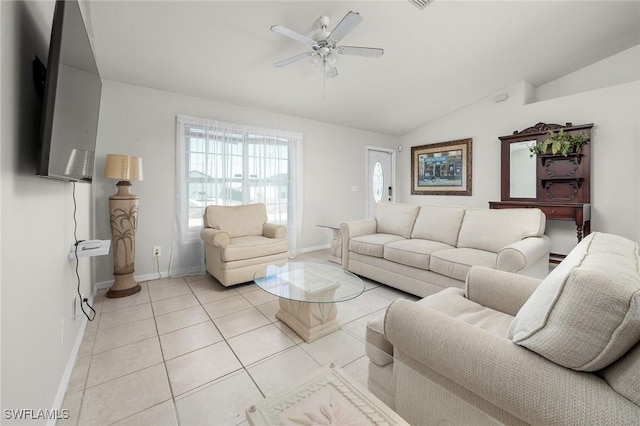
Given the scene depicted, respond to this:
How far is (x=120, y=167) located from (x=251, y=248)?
1516 mm

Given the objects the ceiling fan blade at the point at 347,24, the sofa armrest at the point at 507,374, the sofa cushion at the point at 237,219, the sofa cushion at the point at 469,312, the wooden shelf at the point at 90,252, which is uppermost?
Answer: the ceiling fan blade at the point at 347,24

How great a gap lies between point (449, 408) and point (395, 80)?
3685 mm

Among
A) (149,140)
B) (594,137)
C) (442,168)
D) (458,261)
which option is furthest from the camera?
(442,168)

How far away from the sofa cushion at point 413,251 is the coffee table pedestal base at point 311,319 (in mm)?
984

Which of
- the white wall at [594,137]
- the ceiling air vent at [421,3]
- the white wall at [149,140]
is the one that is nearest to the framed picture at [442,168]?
the white wall at [594,137]

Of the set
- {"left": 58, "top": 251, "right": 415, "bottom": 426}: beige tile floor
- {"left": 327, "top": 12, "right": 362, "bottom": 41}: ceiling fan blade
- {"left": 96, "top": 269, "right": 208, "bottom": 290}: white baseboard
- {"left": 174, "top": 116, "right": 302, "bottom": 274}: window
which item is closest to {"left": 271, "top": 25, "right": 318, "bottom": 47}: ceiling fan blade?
{"left": 327, "top": 12, "right": 362, "bottom": 41}: ceiling fan blade

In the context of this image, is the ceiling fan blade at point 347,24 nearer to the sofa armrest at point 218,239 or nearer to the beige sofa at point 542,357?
the beige sofa at point 542,357

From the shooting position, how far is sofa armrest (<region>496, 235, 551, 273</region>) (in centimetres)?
201

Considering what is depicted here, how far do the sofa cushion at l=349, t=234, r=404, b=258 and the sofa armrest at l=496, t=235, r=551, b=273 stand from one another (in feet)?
3.61

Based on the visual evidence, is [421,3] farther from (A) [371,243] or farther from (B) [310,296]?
(B) [310,296]

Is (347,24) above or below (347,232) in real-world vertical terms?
above

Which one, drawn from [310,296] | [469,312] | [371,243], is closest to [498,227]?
[371,243]

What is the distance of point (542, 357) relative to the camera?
0.75 m

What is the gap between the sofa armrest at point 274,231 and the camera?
334cm
